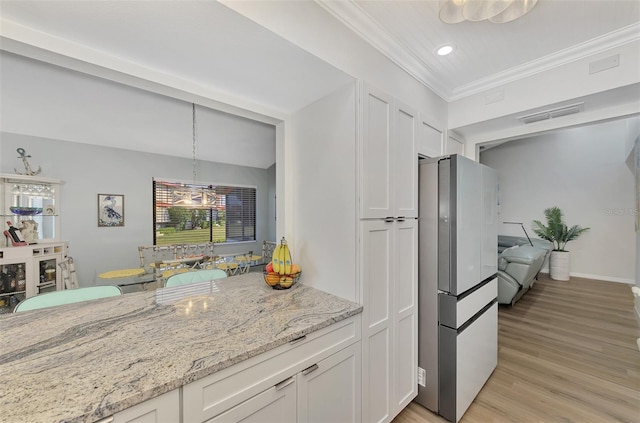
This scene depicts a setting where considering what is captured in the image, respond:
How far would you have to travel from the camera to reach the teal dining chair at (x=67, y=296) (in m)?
1.27

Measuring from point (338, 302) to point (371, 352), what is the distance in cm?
39

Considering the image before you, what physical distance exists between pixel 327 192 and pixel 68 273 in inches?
60.8

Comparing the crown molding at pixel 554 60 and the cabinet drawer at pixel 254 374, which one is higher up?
the crown molding at pixel 554 60

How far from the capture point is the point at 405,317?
1.79 m

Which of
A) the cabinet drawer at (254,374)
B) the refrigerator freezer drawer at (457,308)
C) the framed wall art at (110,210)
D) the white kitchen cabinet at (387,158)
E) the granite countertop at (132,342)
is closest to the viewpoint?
the granite countertop at (132,342)

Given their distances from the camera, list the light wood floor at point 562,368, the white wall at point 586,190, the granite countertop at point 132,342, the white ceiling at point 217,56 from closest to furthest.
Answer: the granite countertop at point 132,342, the white ceiling at point 217,56, the light wood floor at point 562,368, the white wall at point 586,190

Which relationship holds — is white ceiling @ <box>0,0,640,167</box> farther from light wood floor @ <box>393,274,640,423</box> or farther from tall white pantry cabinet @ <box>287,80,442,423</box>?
light wood floor @ <box>393,274,640,423</box>

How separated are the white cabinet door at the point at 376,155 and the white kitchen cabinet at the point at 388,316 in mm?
126

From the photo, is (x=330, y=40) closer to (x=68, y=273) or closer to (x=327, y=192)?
(x=327, y=192)

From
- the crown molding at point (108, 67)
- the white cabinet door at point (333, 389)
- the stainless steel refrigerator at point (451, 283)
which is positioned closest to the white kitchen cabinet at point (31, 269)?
the crown molding at point (108, 67)

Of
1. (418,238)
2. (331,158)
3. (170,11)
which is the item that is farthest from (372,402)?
(170,11)

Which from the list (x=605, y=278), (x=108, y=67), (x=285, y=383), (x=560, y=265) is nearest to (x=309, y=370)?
(x=285, y=383)

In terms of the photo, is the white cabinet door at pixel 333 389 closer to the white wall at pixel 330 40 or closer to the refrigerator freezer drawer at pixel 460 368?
the refrigerator freezer drawer at pixel 460 368

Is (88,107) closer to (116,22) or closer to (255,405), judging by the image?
(116,22)
